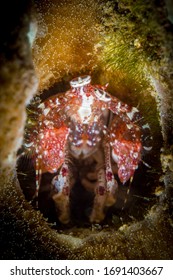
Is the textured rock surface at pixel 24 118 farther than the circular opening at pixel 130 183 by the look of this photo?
No

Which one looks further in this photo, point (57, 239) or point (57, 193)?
point (57, 193)

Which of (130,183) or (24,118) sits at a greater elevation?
(24,118)

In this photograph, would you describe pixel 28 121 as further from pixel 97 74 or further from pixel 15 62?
pixel 15 62

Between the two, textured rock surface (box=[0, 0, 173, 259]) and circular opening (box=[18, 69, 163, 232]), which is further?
circular opening (box=[18, 69, 163, 232])

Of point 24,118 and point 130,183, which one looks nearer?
point 24,118

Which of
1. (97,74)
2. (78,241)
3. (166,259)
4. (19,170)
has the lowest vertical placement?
(166,259)
